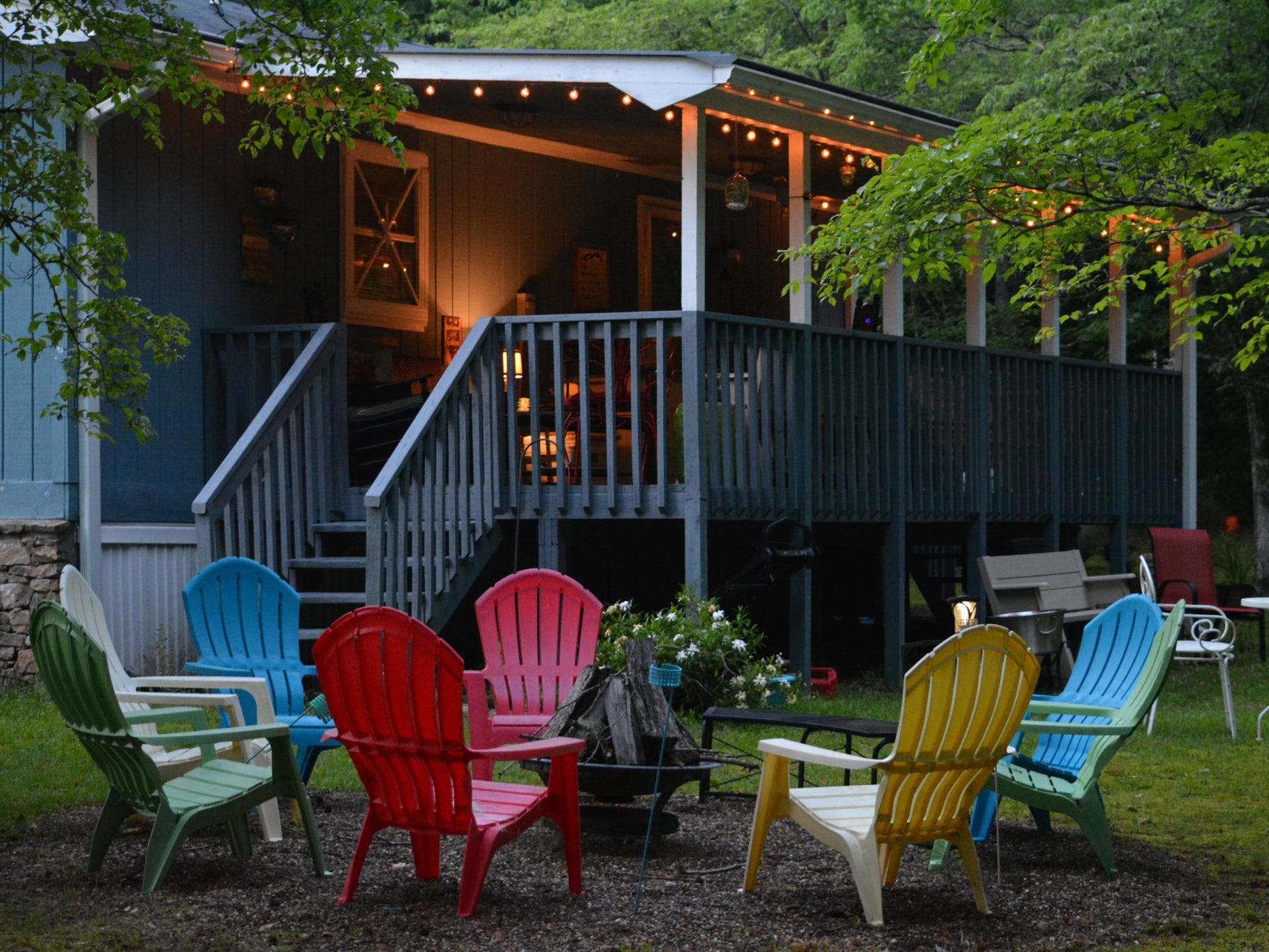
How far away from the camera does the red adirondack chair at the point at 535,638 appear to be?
21.6 ft

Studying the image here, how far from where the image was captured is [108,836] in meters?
5.15

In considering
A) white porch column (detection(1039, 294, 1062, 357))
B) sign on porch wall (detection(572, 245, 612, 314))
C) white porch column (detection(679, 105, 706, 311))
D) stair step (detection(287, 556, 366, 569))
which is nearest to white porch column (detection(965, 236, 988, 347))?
white porch column (detection(1039, 294, 1062, 357))

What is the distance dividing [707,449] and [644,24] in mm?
13975

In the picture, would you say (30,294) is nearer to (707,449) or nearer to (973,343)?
(707,449)

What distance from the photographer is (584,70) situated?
892 centimetres

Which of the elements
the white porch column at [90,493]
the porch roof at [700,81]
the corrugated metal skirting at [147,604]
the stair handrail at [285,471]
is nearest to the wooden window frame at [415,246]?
the stair handrail at [285,471]

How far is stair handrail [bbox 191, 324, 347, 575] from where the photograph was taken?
30.5 ft

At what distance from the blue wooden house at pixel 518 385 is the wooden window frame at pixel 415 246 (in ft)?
0.07

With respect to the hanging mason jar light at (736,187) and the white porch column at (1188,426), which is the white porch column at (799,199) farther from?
the white porch column at (1188,426)

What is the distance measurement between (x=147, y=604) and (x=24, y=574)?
2.41 feet

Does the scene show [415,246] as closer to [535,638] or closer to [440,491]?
[440,491]

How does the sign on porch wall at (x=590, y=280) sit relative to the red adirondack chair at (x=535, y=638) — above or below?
above

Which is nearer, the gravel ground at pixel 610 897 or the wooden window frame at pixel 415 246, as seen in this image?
the gravel ground at pixel 610 897

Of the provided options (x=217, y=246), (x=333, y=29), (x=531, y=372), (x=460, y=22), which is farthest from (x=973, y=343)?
(x=460, y=22)
